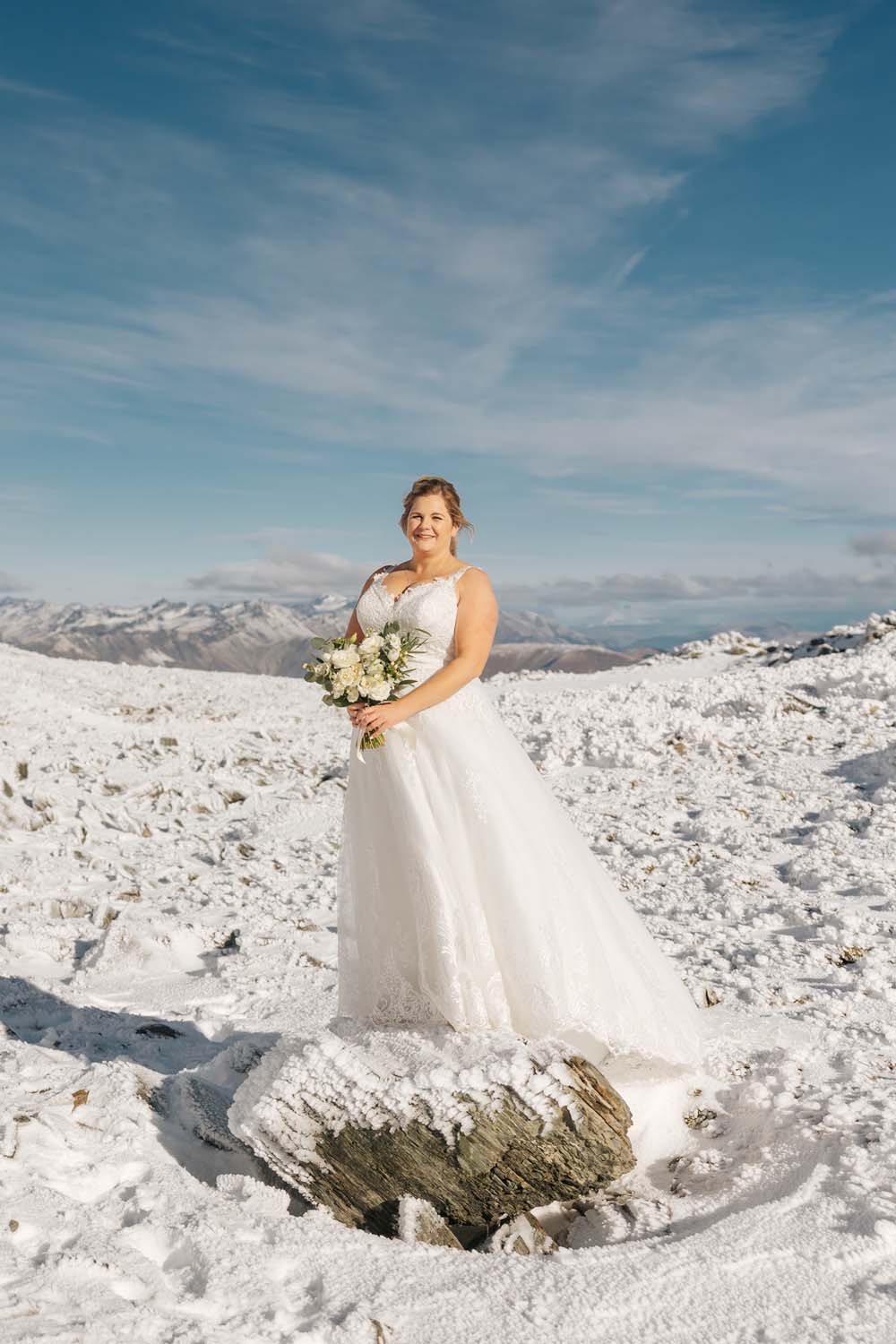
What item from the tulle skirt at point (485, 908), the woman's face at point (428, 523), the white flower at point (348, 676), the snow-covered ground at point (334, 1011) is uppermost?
the woman's face at point (428, 523)

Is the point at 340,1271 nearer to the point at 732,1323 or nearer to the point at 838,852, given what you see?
the point at 732,1323

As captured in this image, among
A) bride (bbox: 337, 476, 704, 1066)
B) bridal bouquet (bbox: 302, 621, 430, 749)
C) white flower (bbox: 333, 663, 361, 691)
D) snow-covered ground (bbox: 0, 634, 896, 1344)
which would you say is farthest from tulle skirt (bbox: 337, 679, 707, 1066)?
snow-covered ground (bbox: 0, 634, 896, 1344)

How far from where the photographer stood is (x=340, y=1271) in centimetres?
403

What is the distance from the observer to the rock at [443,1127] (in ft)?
15.0

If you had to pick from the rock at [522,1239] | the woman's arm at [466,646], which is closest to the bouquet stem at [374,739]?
the woman's arm at [466,646]

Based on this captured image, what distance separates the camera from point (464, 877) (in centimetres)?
510

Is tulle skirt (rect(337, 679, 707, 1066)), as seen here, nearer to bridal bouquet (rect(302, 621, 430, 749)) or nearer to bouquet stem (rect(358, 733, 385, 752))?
bouquet stem (rect(358, 733, 385, 752))

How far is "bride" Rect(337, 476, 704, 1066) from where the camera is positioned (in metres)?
5.02

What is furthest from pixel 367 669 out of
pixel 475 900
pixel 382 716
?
pixel 475 900

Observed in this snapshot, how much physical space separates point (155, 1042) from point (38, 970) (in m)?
2.07

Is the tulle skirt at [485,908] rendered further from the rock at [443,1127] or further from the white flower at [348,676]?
the white flower at [348,676]

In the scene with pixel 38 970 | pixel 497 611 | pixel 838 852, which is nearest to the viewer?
pixel 497 611

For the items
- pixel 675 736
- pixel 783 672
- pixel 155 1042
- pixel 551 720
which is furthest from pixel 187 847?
pixel 783 672

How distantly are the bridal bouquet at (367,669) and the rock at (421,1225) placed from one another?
8.10ft
